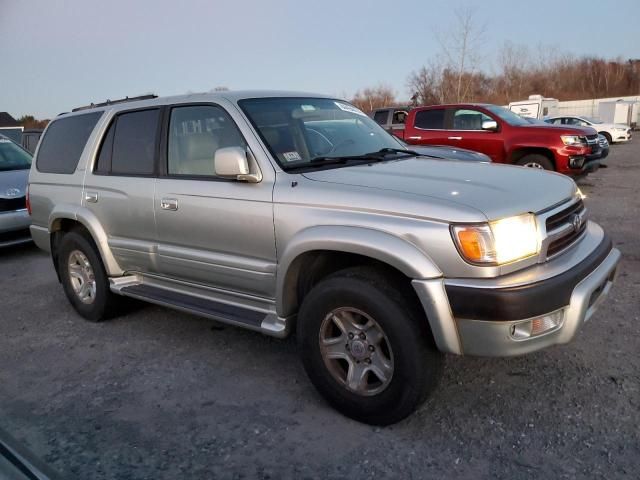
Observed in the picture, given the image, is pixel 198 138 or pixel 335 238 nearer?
pixel 335 238

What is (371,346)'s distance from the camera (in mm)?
2941

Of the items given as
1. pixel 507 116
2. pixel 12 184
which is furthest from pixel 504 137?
pixel 12 184

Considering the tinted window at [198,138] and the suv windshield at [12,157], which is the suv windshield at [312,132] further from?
the suv windshield at [12,157]

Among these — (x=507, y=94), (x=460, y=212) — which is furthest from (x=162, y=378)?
(x=507, y=94)

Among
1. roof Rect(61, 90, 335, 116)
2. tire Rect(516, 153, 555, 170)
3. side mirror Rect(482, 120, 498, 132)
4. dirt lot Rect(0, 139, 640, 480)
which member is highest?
roof Rect(61, 90, 335, 116)

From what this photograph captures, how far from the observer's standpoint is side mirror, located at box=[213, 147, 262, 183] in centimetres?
327

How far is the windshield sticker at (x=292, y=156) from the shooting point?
3463mm

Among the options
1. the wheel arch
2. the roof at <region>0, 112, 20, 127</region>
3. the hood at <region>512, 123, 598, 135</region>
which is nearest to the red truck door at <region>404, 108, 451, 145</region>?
the wheel arch

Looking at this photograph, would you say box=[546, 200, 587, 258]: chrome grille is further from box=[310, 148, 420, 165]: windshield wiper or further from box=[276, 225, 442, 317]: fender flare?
box=[310, 148, 420, 165]: windshield wiper

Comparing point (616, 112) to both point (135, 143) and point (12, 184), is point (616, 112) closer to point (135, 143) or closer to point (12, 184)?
point (12, 184)

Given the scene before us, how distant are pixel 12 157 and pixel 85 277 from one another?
16.6 ft

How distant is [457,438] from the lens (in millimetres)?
2850

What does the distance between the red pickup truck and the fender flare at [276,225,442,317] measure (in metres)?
7.98

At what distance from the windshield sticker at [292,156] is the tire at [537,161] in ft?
25.0
